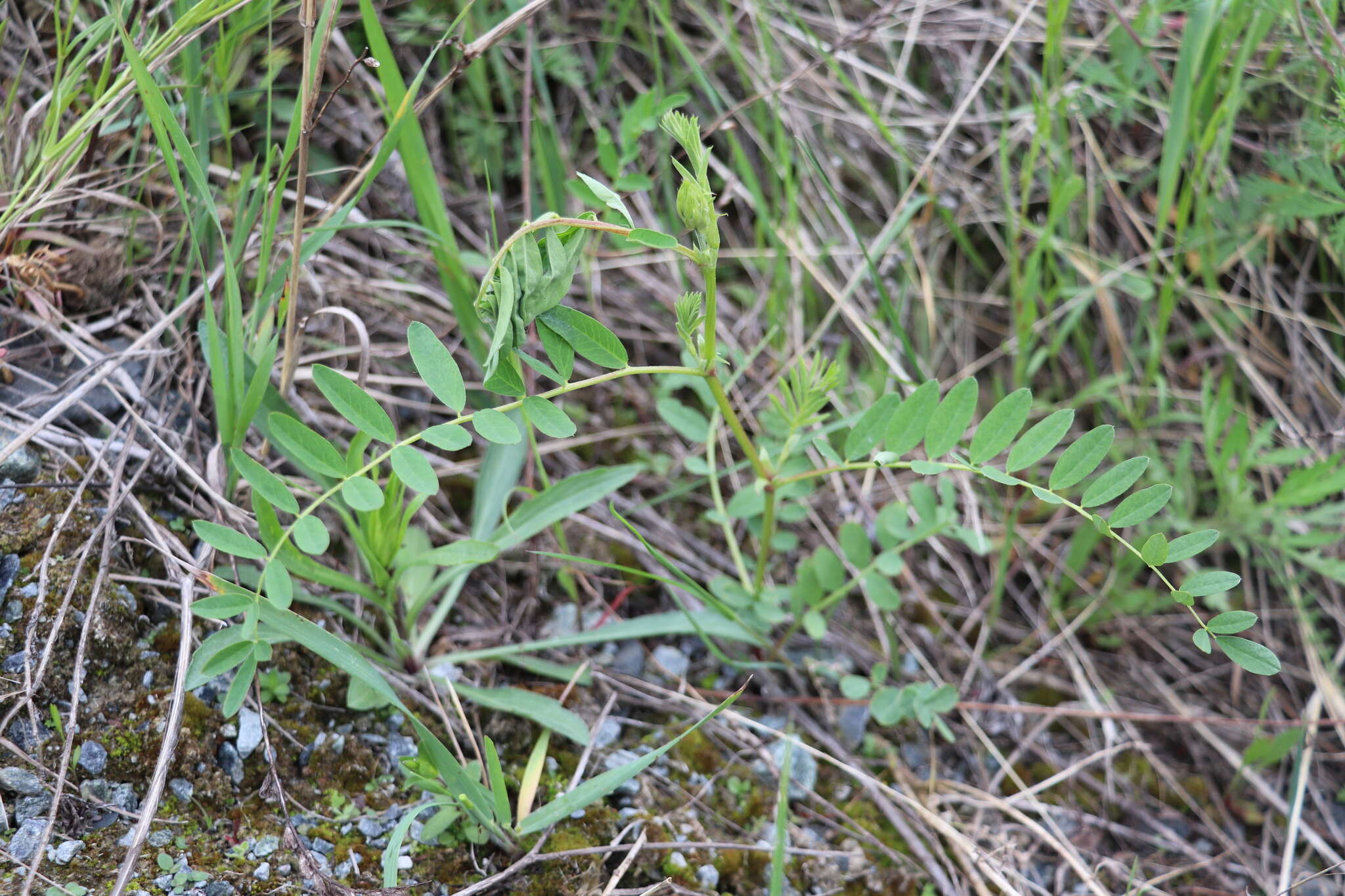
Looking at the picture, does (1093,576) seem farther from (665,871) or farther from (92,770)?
(92,770)

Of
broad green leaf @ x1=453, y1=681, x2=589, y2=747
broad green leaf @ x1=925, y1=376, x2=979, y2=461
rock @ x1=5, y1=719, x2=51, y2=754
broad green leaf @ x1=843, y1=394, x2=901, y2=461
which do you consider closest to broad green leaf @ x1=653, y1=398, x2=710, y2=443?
broad green leaf @ x1=843, y1=394, x2=901, y2=461

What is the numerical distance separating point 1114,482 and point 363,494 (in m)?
1.20

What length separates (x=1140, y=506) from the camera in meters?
1.44

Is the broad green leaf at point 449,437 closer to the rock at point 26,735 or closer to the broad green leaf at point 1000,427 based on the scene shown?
the rock at point 26,735

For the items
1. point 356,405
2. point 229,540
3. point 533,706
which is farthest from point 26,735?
point 533,706

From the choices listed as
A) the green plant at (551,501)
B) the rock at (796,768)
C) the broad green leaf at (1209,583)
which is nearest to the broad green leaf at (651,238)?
the green plant at (551,501)

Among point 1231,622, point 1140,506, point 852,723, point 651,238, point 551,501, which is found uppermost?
point 651,238

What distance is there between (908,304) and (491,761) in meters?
1.81

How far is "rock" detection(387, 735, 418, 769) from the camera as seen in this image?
161cm

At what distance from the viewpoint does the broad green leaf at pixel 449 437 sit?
1307 mm

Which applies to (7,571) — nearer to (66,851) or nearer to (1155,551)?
(66,851)

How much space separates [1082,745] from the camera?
7.06 ft

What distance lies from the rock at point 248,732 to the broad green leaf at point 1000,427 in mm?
1307

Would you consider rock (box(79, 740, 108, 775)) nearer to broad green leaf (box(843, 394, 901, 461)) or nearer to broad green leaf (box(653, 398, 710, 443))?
broad green leaf (box(653, 398, 710, 443))
